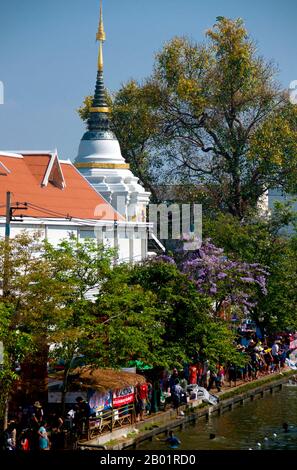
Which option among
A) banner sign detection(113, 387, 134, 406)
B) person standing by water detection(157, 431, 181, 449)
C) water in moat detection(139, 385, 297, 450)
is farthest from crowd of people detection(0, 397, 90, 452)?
person standing by water detection(157, 431, 181, 449)

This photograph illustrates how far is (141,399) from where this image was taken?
45.9 m

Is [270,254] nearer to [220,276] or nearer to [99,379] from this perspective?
[220,276]

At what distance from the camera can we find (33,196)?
60750 millimetres

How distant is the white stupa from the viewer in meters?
83.1

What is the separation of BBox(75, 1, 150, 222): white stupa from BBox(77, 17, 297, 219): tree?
2.69 m

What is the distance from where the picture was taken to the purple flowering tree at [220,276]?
5578 centimetres

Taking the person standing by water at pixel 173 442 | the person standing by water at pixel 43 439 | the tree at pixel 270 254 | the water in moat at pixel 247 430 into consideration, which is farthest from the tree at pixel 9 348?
the tree at pixel 270 254

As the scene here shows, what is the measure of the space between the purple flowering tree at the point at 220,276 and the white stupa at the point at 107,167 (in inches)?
893

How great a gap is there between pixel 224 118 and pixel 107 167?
8612 mm

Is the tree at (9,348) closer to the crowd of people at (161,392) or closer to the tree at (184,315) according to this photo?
the crowd of people at (161,392)

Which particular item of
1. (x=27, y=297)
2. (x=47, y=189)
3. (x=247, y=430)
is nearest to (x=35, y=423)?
(x=27, y=297)

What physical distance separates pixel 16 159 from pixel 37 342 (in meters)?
25.0
